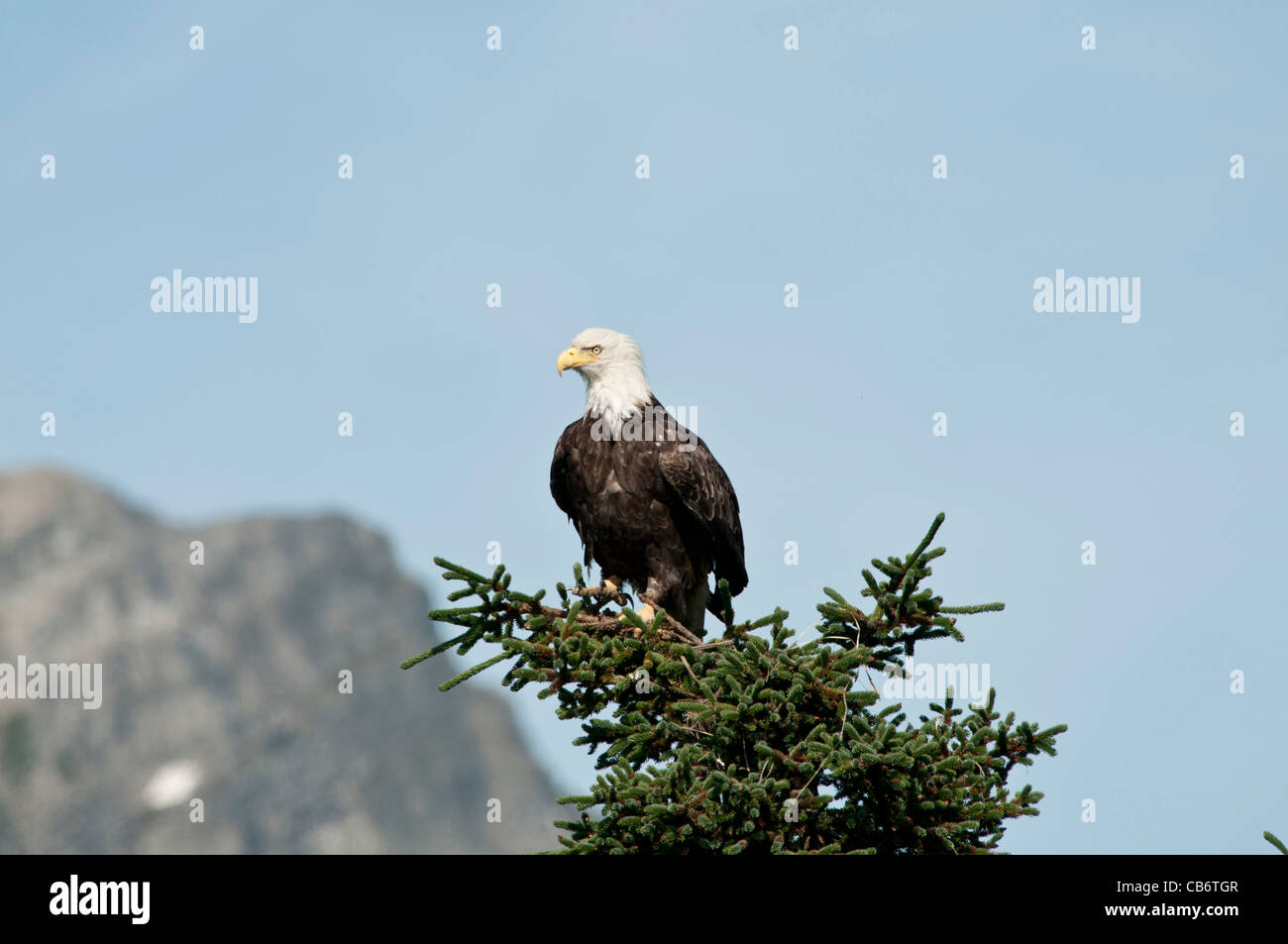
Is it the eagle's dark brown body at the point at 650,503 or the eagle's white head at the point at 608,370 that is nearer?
the eagle's dark brown body at the point at 650,503

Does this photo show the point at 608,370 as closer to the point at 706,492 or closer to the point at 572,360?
the point at 572,360

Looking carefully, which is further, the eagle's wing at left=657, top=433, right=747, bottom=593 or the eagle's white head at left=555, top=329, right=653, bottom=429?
the eagle's white head at left=555, top=329, right=653, bottom=429

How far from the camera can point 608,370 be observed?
11.5 m

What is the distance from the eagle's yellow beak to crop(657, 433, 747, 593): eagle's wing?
0.99 meters

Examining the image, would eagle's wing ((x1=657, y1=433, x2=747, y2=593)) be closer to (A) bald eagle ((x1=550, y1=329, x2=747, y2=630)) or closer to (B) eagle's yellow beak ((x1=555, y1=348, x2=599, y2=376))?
(A) bald eagle ((x1=550, y1=329, x2=747, y2=630))

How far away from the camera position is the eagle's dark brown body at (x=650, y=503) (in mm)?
10906

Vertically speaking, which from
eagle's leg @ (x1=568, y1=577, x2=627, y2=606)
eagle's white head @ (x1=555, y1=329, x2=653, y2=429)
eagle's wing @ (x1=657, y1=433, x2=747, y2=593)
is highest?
eagle's white head @ (x1=555, y1=329, x2=653, y2=429)

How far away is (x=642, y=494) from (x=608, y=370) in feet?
3.81

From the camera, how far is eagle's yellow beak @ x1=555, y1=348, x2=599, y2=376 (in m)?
11.4

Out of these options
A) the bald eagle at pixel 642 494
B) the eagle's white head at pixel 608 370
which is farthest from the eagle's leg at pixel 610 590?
the eagle's white head at pixel 608 370

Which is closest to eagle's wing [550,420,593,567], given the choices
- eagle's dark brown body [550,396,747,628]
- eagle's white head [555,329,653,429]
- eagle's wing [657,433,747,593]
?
eagle's dark brown body [550,396,747,628]

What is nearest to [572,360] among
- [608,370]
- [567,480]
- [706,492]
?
[608,370]

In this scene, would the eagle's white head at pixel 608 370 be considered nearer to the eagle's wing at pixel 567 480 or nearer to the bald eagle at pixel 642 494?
the bald eagle at pixel 642 494
